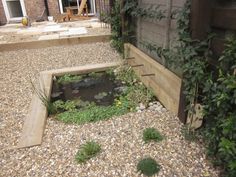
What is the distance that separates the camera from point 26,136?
6.77 ft

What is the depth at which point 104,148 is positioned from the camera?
190cm

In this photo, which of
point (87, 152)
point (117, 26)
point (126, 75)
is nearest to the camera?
point (87, 152)

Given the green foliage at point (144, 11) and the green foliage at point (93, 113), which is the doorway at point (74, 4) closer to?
the green foliage at point (144, 11)

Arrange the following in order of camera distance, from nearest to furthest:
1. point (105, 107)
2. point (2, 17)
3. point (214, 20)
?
point (214, 20) < point (105, 107) < point (2, 17)

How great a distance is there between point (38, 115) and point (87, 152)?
2.94ft

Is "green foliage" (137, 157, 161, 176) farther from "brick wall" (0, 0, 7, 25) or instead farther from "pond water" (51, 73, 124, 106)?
"brick wall" (0, 0, 7, 25)

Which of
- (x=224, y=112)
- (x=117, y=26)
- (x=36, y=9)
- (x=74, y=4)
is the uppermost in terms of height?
(x=74, y=4)

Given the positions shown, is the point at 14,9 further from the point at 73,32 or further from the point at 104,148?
the point at 104,148

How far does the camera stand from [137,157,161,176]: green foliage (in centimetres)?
162

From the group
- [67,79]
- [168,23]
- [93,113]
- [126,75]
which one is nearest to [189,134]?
[93,113]

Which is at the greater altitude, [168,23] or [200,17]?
[200,17]

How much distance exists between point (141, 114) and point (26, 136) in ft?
4.01

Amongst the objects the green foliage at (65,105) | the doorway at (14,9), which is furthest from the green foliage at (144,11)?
the doorway at (14,9)

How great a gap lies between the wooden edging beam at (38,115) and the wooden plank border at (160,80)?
3.32 ft
